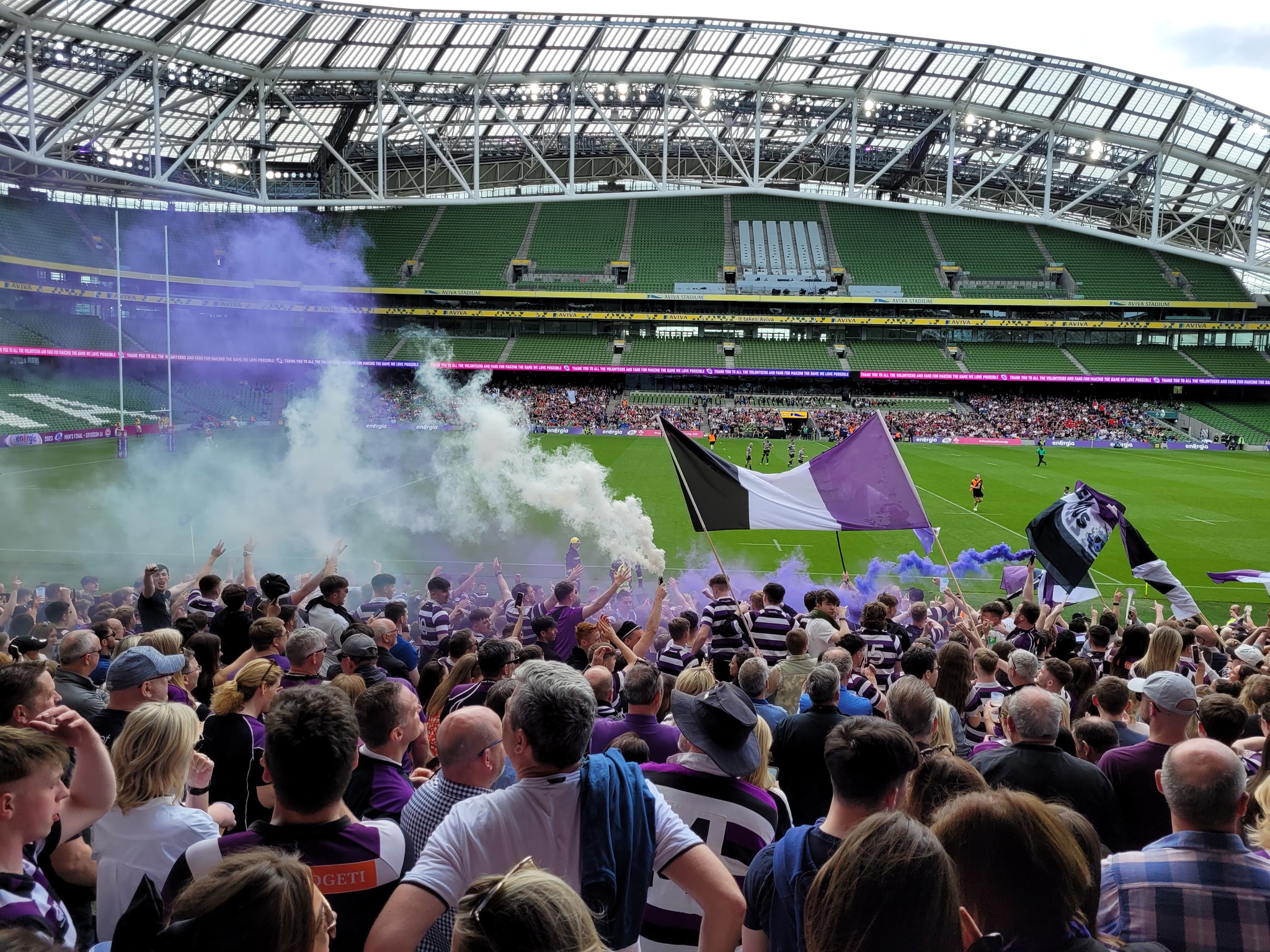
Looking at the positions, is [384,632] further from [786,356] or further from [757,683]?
[786,356]

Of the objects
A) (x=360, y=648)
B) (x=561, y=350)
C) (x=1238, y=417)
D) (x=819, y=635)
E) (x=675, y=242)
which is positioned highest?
(x=675, y=242)

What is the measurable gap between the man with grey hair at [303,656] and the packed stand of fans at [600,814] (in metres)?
0.02

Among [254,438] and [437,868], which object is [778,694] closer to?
[437,868]

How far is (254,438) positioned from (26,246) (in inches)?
1262

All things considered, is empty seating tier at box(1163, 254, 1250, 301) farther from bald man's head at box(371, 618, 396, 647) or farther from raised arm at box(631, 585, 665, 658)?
bald man's head at box(371, 618, 396, 647)

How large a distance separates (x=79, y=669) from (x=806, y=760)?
4.47 metres

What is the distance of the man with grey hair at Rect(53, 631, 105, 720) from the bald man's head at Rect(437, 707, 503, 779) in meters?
3.05

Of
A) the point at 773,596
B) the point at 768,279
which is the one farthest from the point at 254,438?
the point at 768,279

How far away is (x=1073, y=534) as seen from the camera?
10.6 meters

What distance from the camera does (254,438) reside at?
33.1m

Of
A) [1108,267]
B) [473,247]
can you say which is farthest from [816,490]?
[1108,267]

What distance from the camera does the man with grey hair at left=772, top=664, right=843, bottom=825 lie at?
4398mm

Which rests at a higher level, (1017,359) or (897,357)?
(897,357)

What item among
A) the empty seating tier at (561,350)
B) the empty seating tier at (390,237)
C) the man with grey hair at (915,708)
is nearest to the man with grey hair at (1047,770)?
the man with grey hair at (915,708)
